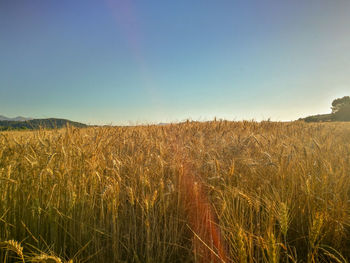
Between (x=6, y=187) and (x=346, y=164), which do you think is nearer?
(x=6, y=187)

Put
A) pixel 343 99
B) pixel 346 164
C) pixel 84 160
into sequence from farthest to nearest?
1. pixel 343 99
2. pixel 346 164
3. pixel 84 160

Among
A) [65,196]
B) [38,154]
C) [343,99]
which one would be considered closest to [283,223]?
[65,196]

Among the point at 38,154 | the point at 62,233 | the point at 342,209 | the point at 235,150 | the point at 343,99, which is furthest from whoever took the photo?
the point at 343,99

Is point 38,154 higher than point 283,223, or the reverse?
point 38,154

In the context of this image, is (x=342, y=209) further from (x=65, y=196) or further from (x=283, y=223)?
(x=65, y=196)

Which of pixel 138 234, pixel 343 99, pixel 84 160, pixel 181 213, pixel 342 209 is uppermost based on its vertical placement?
pixel 343 99

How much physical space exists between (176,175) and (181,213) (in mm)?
454

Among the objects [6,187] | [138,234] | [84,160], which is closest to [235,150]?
[138,234]

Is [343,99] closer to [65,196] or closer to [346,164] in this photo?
[346,164]

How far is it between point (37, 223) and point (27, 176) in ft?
1.66

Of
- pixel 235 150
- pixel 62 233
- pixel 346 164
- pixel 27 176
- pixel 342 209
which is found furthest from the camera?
pixel 235 150

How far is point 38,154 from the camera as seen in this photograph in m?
2.28

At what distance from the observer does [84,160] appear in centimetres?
210

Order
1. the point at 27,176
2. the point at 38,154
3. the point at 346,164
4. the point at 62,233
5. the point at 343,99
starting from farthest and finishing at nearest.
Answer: the point at 343,99 → the point at 346,164 → the point at 38,154 → the point at 27,176 → the point at 62,233
